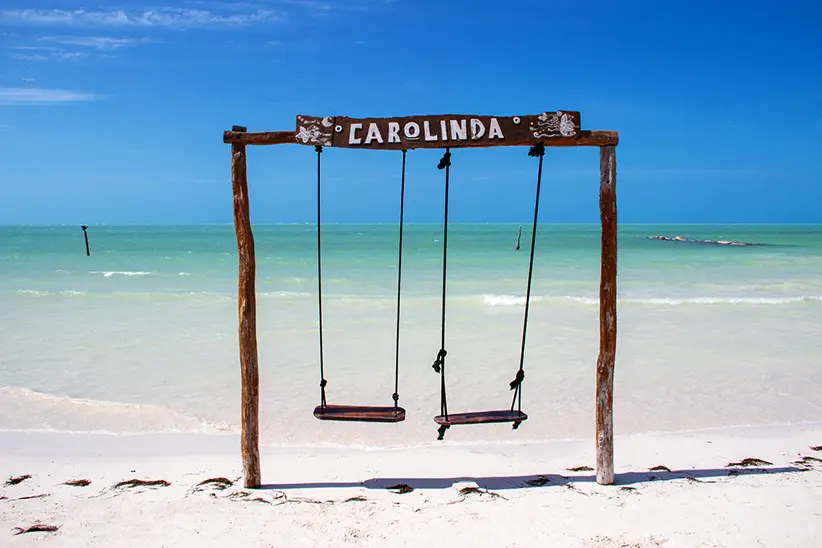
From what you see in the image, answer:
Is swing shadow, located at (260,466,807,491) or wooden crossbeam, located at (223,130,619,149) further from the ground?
wooden crossbeam, located at (223,130,619,149)

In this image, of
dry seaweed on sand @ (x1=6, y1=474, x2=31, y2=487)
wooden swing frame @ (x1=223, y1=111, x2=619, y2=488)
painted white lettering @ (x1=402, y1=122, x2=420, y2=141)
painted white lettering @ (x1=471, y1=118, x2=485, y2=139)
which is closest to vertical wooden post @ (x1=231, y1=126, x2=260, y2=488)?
wooden swing frame @ (x1=223, y1=111, x2=619, y2=488)

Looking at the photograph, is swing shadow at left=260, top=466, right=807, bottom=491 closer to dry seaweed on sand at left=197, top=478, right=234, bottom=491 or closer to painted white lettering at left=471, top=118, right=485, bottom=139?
dry seaweed on sand at left=197, top=478, right=234, bottom=491

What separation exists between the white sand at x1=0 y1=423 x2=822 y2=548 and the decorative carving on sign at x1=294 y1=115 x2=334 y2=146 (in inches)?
103

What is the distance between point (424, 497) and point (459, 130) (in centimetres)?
270

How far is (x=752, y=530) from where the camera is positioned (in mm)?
3922

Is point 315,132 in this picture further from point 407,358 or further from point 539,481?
point 407,358

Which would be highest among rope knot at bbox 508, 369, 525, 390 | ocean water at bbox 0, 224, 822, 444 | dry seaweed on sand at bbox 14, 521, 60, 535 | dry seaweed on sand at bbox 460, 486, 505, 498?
rope knot at bbox 508, 369, 525, 390

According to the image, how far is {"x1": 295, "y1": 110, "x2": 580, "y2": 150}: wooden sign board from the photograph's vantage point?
4.37 meters

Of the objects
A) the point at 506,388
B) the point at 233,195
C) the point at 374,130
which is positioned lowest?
the point at 506,388

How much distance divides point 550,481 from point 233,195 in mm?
3302

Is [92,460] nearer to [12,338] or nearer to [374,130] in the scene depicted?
[374,130]

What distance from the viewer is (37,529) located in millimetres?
3932

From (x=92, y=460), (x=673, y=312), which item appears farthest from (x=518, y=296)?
(x=92, y=460)

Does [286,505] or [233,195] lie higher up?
[233,195]
